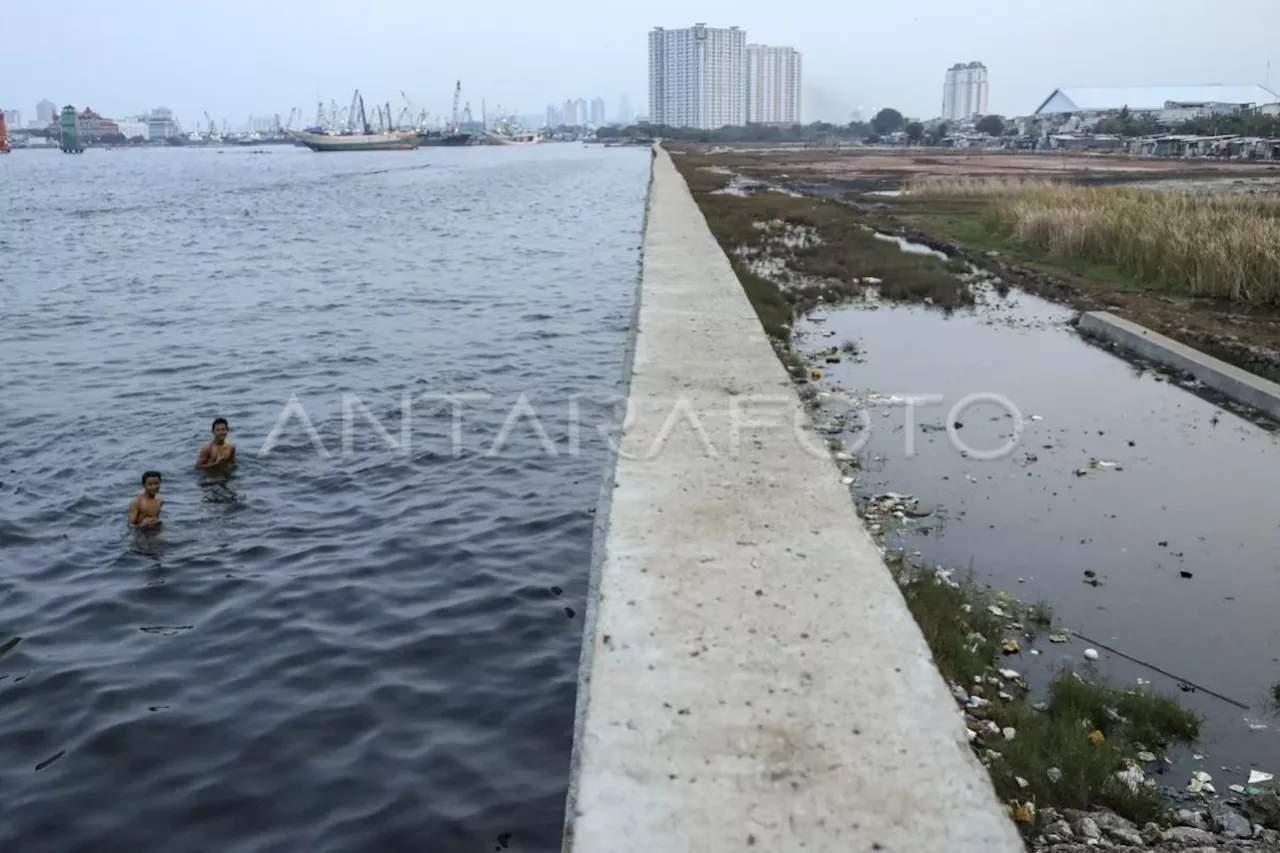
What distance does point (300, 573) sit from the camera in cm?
724

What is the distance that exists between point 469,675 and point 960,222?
2535 cm

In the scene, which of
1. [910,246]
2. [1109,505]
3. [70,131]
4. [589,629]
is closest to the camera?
[589,629]

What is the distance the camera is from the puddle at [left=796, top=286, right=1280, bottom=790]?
5598 mm

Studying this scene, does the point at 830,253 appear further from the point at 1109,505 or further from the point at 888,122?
the point at 888,122

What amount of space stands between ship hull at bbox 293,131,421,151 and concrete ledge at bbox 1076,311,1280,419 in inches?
5599

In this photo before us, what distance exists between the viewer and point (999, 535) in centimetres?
728

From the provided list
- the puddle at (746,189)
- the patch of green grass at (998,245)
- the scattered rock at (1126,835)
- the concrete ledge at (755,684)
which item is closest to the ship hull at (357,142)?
the puddle at (746,189)

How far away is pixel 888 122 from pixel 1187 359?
190 metres

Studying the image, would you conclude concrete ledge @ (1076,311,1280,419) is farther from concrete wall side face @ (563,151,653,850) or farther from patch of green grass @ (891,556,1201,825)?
concrete wall side face @ (563,151,653,850)

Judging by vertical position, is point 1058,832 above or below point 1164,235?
below

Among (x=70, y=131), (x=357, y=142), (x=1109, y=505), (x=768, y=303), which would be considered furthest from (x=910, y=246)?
(x=70, y=131)

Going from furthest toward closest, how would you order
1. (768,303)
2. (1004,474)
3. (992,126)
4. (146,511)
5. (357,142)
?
(992,126), (357,142), (768,303), (1004,474), (146,511)

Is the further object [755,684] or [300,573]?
[300,573]

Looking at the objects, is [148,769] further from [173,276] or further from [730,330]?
[173,276]
